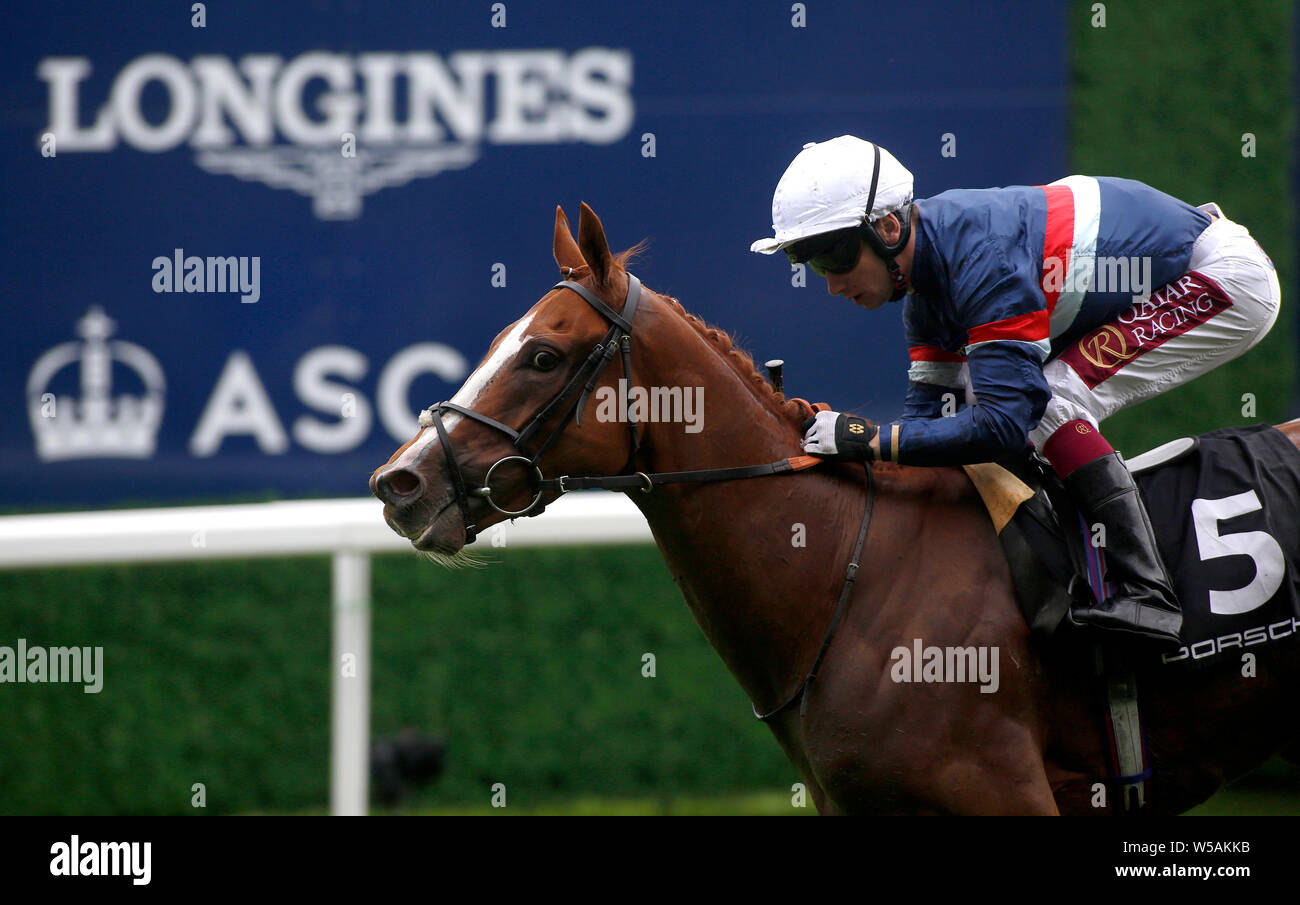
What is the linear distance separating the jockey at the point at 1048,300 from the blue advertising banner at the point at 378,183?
1.98 m

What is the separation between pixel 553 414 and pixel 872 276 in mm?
735

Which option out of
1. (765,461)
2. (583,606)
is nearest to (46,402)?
(583,606)

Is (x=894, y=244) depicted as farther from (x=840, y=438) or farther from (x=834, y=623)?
(x=834, y=623)

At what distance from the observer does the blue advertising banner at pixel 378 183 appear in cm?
469

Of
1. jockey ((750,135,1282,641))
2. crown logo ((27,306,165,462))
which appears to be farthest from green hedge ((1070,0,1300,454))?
crown logo ((27,306,165,462))

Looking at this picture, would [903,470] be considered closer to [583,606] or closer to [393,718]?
[583,606]

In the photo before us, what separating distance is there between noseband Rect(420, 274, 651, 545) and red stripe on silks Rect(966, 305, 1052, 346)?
0.70 m

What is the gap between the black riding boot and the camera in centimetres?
244

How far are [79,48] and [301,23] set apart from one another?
0.85m

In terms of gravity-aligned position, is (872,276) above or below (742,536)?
above

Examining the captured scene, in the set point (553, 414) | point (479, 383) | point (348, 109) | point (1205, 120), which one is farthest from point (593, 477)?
point (1205, 120)

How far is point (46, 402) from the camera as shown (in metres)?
4.69

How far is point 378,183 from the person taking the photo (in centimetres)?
473
